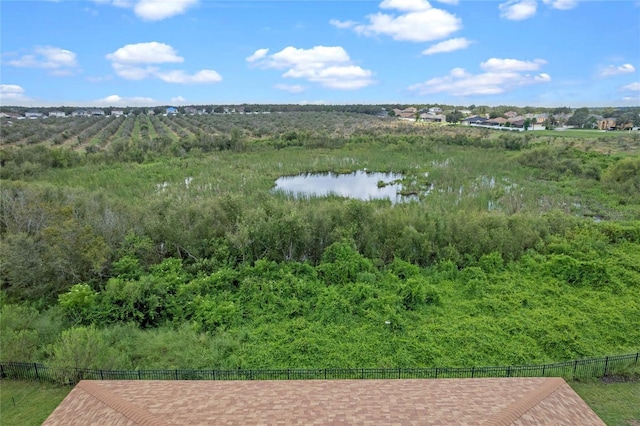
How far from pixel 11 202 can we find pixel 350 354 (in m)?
21.6

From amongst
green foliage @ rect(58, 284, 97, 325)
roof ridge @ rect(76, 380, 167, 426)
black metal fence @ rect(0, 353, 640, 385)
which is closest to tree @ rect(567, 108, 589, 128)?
black metal fence @ rect(0, 353, 640, 385)

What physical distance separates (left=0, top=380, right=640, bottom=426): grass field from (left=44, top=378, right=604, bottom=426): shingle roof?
2758 millimetres

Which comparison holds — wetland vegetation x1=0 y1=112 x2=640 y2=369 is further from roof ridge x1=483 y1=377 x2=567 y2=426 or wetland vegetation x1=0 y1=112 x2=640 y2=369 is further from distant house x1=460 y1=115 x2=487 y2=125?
distant house x1=460 y1=115 x2=487 y2=125

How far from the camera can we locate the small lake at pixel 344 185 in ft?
122

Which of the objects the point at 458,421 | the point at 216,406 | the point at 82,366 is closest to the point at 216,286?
the point at 82,366

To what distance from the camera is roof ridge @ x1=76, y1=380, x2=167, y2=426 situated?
28.5 ft

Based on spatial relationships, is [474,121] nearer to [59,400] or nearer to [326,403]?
[326,403]

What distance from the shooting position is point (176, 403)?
9.60m

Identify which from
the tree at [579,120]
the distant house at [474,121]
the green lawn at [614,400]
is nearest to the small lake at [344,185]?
the green lawn at [614,400]

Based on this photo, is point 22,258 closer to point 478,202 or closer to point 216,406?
point 216,406

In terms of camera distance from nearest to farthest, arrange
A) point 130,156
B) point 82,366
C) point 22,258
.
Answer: point 82,366 < point 22,258 < point 130,156

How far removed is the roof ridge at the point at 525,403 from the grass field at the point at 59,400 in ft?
9.31

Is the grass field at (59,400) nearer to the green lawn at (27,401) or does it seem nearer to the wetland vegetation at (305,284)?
the green lawn at (27,401)

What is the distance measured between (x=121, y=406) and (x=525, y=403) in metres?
10.3
